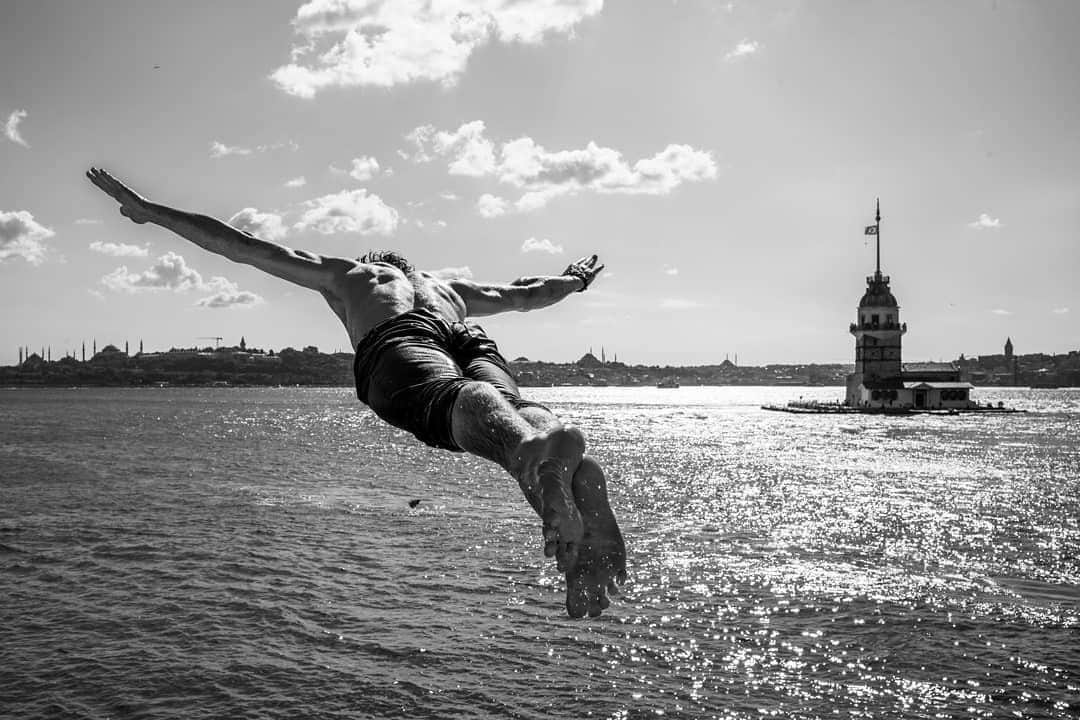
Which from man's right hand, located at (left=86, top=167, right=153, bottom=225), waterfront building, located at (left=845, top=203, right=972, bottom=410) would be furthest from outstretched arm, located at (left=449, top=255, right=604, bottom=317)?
waterfront building, located at (left=845, top=203, right=972, bottom=410)

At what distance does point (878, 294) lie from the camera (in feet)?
391

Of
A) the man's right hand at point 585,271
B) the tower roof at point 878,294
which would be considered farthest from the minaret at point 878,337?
the man's right hand at point 585,271

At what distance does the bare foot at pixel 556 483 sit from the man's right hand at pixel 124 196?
2904 mm

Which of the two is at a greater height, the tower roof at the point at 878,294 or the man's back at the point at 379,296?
the tower roof at the point at 878,294

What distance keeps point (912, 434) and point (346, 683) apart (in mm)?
79851

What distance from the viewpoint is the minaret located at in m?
116

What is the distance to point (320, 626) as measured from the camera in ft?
67.8

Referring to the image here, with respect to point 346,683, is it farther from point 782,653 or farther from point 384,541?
point 384,541

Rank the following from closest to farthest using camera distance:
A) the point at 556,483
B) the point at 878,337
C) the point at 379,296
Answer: the point at 556,483, the point at 379,296, the point at 878,337

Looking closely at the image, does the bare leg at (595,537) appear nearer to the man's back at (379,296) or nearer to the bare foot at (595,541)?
the bare foot at (595,541)

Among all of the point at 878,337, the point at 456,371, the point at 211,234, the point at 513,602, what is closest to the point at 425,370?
the point at 456,371

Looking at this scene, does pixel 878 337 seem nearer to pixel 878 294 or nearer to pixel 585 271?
pixel 878 294

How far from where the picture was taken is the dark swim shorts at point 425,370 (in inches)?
155

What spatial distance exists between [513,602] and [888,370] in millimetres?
107087
